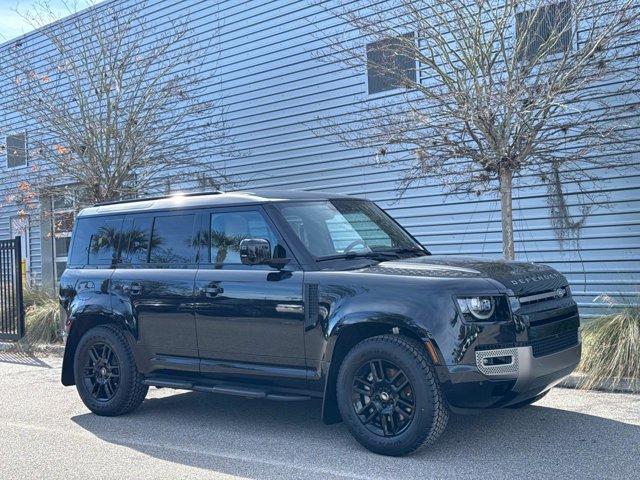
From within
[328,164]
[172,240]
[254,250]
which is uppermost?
[328,164]

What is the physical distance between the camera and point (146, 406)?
7.52 m

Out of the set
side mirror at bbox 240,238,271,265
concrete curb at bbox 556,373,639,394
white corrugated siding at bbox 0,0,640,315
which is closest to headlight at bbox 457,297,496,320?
side mirror at bbox 240,238,271,265

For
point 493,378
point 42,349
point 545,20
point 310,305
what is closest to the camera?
point 493,378

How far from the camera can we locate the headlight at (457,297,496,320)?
5043mm

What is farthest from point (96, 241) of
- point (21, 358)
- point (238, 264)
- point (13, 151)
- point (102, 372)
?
point (13, 151)

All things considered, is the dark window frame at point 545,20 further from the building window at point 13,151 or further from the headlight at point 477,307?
the building window at point 13,151

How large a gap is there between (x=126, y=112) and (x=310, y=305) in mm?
9334

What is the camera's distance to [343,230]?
6316 mm

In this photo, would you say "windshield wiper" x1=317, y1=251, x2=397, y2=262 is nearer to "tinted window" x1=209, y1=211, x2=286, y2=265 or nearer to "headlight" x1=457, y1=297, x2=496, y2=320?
"tinted window" x1=209, y1=211, x2=286, y2=265

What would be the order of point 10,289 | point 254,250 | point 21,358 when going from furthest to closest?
1. point 10,289
2. point 21,358
3. point 254,250

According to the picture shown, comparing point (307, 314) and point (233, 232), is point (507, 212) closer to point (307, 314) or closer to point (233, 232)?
point (233, 232)

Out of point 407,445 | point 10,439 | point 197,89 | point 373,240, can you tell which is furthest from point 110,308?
point 197,89

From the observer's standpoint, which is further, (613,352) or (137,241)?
(613,352)

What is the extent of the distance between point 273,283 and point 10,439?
273 cm
